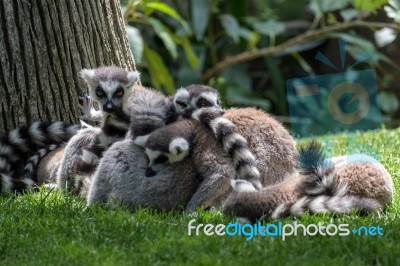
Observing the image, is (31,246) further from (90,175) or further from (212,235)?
(90,175)

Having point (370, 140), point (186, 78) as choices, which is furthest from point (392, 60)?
point (370, 140)

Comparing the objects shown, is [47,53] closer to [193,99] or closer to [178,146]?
[193,99]

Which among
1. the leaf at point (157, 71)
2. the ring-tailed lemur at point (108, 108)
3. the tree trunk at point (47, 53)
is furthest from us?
the leaf at point (157, 71)

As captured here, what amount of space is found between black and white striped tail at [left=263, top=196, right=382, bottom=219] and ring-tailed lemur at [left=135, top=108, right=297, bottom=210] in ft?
1.98

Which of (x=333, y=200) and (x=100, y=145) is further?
(x=100, y=145)

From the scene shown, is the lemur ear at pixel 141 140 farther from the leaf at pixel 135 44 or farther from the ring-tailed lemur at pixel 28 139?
the leaf at pixel 135 44

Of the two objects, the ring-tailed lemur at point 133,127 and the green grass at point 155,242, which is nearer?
the green grass at point 155,242

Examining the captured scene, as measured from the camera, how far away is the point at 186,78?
44.1 ft

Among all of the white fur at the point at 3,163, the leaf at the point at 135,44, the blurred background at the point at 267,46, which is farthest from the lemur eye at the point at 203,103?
the blurred background at the point at 267,46

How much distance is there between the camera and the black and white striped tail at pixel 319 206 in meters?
5.17

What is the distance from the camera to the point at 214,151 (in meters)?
5.75

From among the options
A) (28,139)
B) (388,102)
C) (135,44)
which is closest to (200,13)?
(135,44)

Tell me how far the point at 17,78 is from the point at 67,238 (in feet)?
8.68
